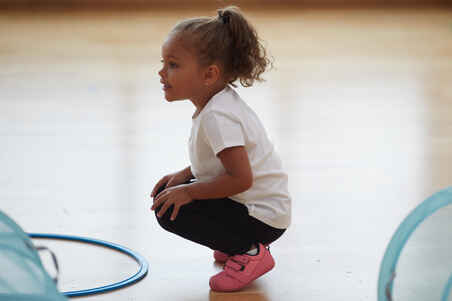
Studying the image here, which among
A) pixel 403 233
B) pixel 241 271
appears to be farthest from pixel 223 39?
pixel 403 233

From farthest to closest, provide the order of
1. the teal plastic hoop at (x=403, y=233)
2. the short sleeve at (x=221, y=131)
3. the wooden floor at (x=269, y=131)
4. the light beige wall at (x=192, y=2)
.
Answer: the light beige wall at (x=192, y=2) → the wooden floor at (x=269, y=131) → the short sleeve at (x=221, y=131) → the teal plastic hoop at (x=403, y=233)

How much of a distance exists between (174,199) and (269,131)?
1.20 meters

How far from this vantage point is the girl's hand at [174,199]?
1464mm

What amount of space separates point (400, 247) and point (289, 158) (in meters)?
1.32

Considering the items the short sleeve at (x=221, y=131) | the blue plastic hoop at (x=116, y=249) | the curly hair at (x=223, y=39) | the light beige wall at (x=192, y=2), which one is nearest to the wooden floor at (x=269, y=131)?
the blue plastic hoop at (x=116, y=249)

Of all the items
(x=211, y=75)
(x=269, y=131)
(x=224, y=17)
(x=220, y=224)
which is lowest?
(x=269, y=131)

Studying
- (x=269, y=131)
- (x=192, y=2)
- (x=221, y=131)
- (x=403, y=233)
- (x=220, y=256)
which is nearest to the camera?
(x=403, y=233)

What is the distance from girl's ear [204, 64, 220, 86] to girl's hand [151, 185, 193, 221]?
0.21 meters

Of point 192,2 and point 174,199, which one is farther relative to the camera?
point 192,2

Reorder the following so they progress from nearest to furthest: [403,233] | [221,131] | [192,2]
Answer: [403,233] < [221,131] < [192,2]

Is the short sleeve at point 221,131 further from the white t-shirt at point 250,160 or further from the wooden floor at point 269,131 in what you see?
the wooden floor at point 269,131

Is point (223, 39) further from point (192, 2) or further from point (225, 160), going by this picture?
point (192, 2)

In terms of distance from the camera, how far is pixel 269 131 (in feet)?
8.62

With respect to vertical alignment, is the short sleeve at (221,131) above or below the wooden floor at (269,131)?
above
